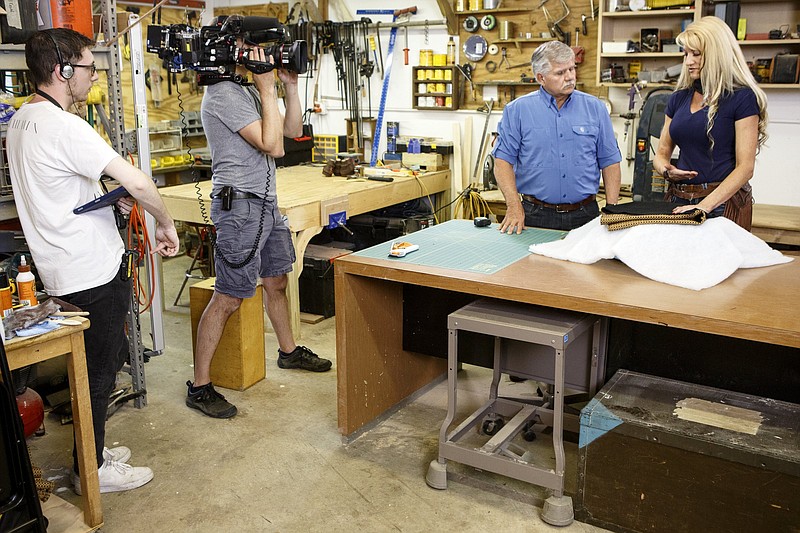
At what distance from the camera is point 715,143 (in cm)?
309

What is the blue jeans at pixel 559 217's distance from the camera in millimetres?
3463

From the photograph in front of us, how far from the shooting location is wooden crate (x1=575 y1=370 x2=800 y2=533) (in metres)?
2.11

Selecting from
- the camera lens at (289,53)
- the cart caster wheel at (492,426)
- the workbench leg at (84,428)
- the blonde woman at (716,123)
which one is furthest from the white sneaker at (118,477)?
the blonde woman at (716,123)

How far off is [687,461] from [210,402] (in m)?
2.00

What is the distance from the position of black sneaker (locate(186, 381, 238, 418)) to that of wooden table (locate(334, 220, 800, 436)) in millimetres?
601

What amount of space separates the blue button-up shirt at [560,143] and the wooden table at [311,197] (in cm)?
120

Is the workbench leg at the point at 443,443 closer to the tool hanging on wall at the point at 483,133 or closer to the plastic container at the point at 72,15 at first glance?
the plastic container at the point at 72,15

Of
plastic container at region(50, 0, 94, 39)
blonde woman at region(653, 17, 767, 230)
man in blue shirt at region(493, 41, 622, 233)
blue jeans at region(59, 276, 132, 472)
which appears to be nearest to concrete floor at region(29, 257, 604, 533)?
blue jeans at region(59, 276, 132, 472)

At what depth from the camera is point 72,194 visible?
237 centimetres

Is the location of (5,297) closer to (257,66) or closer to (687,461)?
(257,66)

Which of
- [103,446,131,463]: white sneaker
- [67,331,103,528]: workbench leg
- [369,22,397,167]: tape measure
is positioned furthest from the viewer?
[369,22,397,167]: tape measure

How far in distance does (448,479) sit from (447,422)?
232mm

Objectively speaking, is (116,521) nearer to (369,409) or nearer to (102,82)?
(369,409)

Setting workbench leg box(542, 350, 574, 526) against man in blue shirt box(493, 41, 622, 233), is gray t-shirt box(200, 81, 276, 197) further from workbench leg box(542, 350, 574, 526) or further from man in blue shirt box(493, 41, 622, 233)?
workbench leg box(542, 350, 574, 526)
